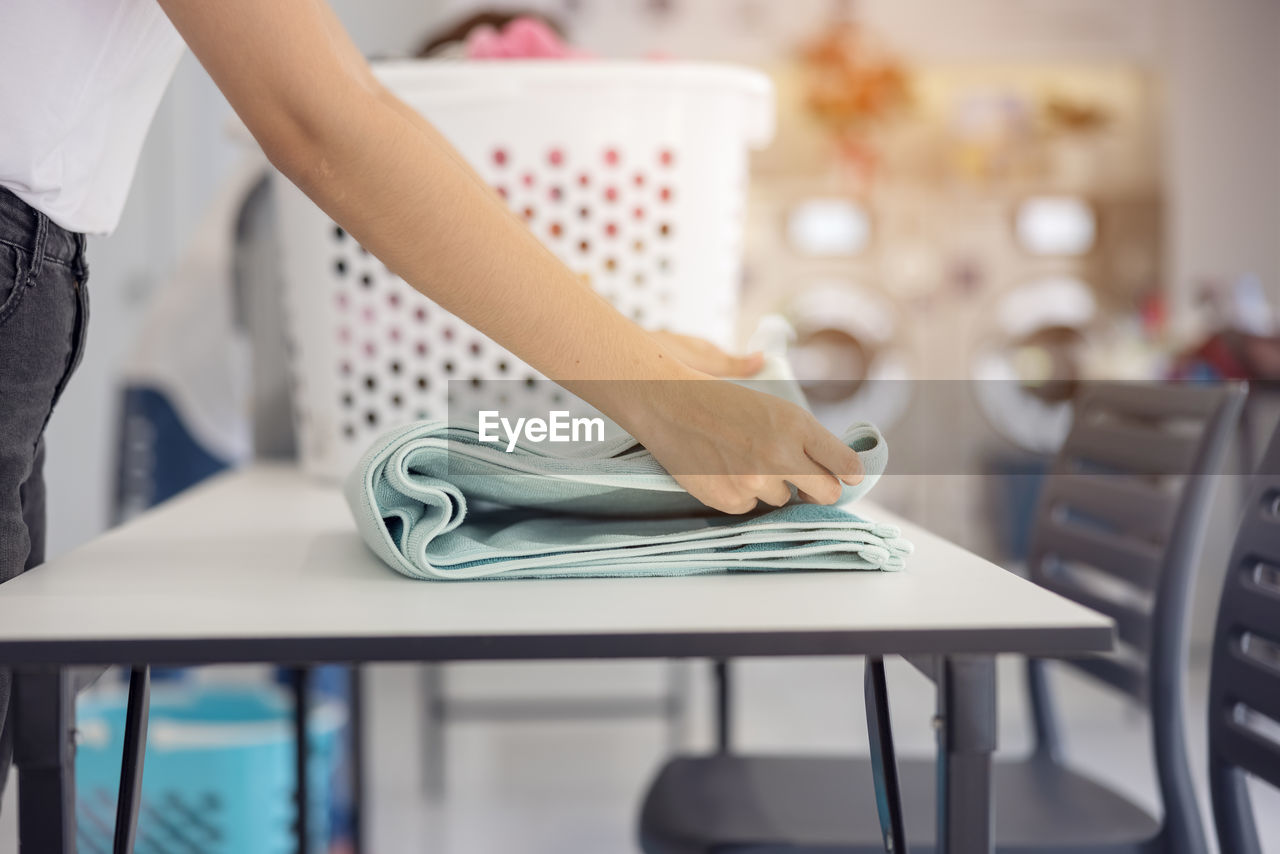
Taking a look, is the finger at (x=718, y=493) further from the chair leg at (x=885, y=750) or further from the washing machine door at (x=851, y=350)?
the washing machine door at (x=851, y=350)

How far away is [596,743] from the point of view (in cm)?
252

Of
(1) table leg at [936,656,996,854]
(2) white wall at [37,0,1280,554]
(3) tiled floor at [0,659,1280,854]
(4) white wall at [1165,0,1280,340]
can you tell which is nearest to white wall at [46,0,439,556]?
(2) white wall at [37,0,1280,554]

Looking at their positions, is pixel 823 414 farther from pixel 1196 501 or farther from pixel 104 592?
pixel 104 592

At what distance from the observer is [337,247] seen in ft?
3.40

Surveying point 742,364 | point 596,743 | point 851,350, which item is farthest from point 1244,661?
point 851,350

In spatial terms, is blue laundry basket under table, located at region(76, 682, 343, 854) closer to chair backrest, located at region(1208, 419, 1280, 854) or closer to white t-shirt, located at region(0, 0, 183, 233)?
white t-shirt, located at region(0, 0, 183, 233)

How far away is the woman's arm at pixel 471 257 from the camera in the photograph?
53cm

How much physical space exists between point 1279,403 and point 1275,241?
2.01m

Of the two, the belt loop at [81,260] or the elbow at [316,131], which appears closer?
the elbow at [316,131]

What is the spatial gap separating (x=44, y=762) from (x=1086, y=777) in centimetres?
96

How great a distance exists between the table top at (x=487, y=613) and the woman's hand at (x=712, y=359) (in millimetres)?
212

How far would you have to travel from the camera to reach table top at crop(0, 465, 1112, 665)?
1.51 ft

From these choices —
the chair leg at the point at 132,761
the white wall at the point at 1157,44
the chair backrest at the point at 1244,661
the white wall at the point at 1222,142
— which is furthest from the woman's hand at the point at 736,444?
the white wall at the point at 1222,142

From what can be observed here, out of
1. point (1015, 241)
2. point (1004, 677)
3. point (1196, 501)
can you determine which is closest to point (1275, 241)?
point (1015, 241)
